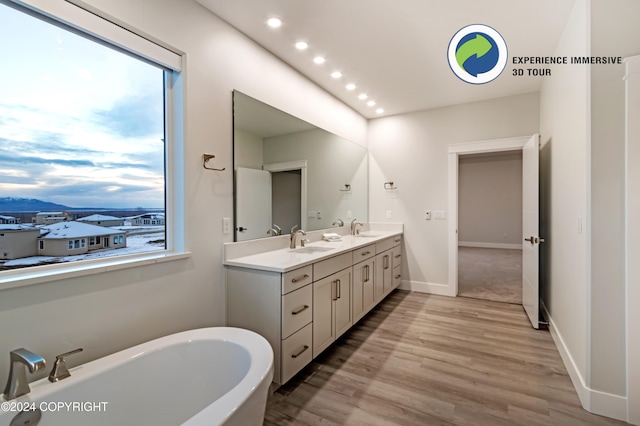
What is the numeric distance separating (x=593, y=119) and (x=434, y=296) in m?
2.88

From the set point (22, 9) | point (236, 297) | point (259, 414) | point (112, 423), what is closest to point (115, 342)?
point (112, 423)

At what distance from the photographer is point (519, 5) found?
2113mm

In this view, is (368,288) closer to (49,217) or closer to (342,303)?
(342,303)

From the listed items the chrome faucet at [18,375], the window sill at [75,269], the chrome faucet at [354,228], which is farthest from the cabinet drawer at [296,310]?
the chrome faucet at [354,228]

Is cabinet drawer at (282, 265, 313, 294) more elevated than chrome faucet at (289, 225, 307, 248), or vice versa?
chrome faucet at (289, 225, 307, 248)

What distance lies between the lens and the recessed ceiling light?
7.40ft

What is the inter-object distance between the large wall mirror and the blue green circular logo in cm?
152

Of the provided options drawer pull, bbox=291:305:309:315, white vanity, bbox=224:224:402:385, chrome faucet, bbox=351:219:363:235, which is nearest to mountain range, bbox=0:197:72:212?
white vanity, bbox=224:224:402:385

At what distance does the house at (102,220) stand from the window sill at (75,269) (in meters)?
0.22

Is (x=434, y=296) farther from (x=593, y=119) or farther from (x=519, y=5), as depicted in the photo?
(x=519, y=5)

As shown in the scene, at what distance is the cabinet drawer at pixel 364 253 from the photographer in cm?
294

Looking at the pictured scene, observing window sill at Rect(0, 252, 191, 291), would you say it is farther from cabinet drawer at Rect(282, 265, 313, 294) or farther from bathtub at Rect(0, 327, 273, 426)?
cabinet drawer at Rect(282, 265, 313, 294)

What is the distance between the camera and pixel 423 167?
14.1 ft

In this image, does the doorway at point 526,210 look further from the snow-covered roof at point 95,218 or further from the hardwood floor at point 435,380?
the snow-covered roof at point 95,218
